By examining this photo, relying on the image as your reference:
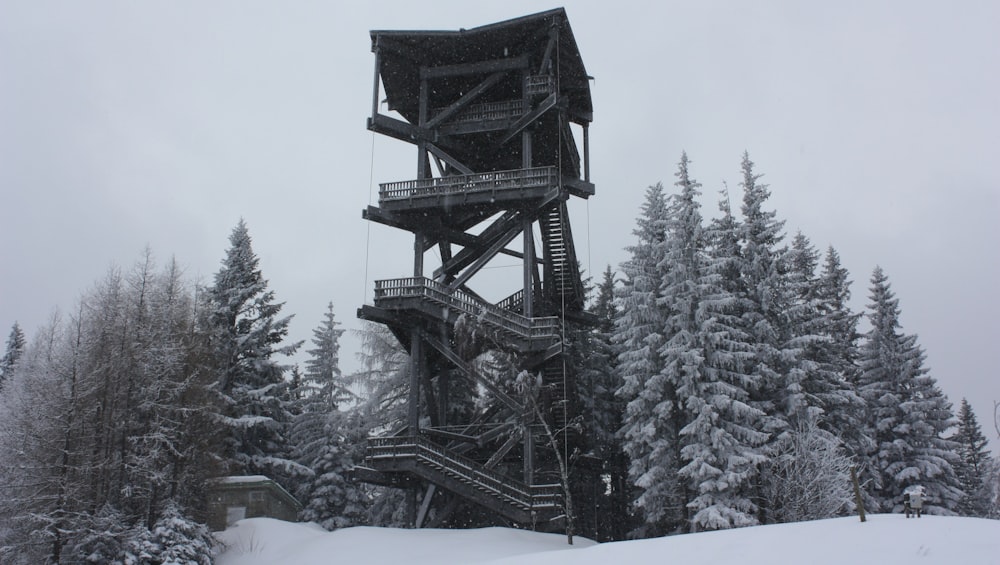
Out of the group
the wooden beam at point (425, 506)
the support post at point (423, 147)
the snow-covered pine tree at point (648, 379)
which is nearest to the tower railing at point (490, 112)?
the support post at point (423, 147)

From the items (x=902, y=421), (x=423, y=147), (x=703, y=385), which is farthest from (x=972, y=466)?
(x=423, y=147)

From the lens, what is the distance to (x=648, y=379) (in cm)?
2994

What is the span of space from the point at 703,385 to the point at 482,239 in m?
10.2

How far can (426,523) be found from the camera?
29.6m

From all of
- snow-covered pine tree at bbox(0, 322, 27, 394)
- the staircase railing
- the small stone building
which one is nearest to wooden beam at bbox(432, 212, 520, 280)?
the staircase railing

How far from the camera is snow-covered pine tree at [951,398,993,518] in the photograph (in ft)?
127

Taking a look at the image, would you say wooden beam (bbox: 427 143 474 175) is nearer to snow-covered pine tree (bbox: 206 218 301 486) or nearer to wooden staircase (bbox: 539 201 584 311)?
wooden staircase (bbox: 539 201 584 311)

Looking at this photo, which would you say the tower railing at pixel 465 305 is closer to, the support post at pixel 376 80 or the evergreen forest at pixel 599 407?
the evergreen forest at pixel 599 407

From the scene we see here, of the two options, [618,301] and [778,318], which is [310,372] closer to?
[618,301]

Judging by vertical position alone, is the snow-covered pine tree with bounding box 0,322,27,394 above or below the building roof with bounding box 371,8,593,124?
below

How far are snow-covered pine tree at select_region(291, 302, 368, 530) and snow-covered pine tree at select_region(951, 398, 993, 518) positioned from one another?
87.7 ft

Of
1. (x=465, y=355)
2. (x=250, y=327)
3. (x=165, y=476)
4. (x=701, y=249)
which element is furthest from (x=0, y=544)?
(x=701, y=249)

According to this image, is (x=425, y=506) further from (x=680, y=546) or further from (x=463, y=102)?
(x=463, y=102)

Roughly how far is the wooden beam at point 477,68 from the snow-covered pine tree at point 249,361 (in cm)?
1211
